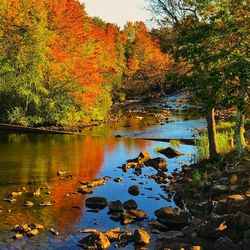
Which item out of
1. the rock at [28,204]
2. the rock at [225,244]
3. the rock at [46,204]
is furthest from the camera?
the rock at [46,204]

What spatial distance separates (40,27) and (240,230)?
38587 mm

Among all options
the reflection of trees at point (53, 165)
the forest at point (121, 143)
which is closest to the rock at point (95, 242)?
the forest at point (121, 143)

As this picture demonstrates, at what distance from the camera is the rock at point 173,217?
18953mm

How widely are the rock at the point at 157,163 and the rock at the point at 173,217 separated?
1101 centimetres

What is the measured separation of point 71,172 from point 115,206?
840 centimetres

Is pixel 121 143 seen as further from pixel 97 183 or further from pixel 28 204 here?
pixel 28 204

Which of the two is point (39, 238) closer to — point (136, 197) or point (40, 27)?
Answer: point (136, 197)

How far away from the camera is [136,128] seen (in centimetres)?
5331

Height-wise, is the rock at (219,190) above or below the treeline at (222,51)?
below

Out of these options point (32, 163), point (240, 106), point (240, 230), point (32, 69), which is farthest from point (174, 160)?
point (32, 69)

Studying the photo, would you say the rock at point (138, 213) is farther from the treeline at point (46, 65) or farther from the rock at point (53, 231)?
the treeline at point (46, 65)

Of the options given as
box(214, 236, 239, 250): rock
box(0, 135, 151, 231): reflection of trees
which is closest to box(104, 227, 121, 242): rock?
box(0, 135, 151, 231): reflection of trees

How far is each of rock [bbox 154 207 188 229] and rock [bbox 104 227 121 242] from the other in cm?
245

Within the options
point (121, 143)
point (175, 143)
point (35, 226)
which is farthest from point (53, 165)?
point (175, 143)
